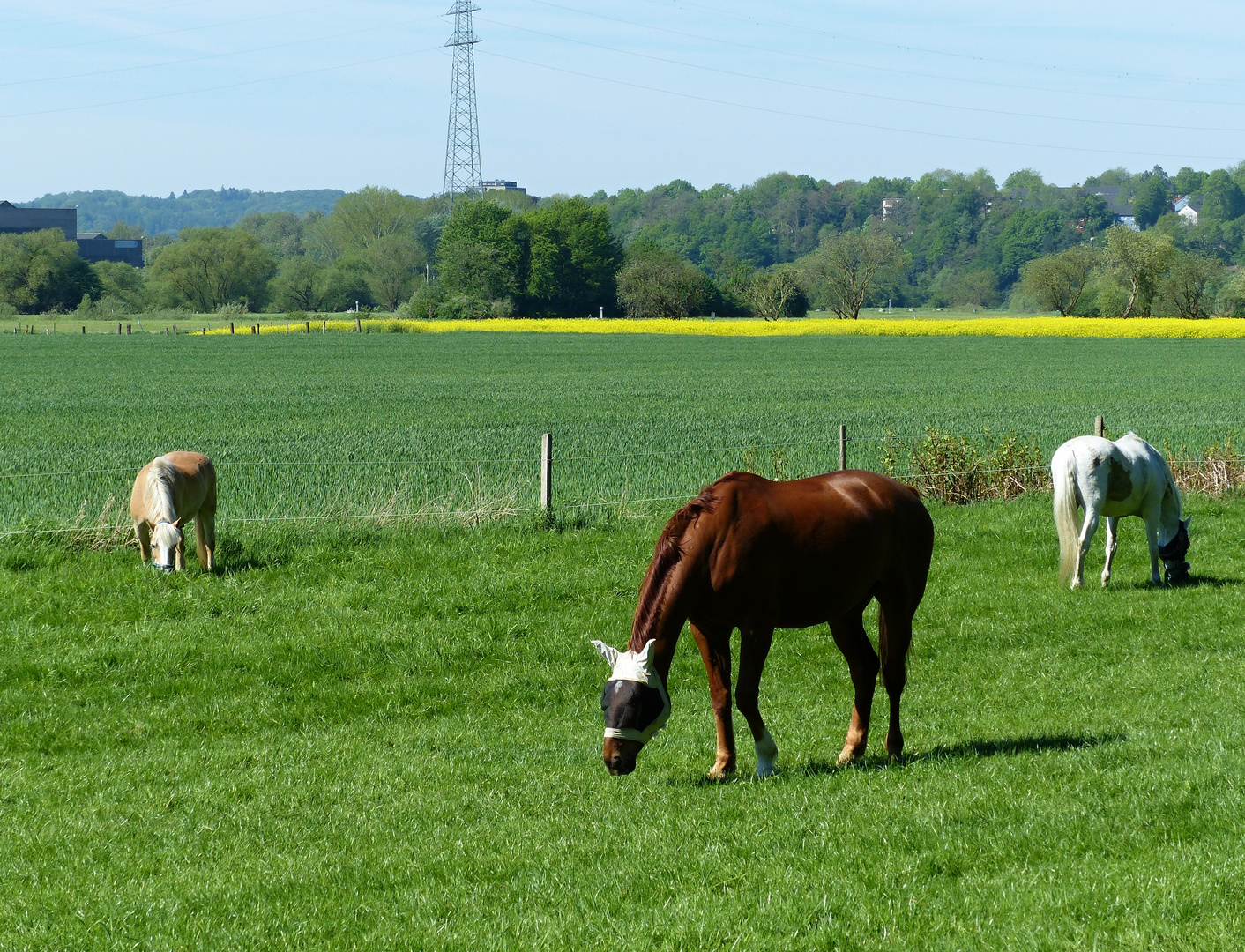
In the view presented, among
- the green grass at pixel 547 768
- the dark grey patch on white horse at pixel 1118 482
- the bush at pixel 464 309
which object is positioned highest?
the bush at pixel 464 309

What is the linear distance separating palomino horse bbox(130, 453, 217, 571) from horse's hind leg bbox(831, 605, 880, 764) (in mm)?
8166

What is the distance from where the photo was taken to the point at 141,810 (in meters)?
7.61

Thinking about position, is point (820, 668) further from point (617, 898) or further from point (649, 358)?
point (649, 358)

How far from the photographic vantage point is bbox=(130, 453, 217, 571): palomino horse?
43.4 feet

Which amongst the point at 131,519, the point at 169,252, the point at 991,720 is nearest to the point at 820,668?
the point at 991,720

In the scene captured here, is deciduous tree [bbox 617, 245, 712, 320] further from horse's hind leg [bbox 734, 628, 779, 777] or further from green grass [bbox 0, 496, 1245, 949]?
horse's hind leg [bbox 734, 628, 779, 777]

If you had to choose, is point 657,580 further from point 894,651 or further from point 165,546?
point 165,546

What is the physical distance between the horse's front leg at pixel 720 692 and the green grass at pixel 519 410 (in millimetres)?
8921

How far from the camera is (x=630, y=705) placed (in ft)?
21.8

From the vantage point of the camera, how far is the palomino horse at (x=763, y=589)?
6.81 m

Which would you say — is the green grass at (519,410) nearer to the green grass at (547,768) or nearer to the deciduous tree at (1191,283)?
the green grass at (547,768)

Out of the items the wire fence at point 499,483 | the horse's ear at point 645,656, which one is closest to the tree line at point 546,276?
the wire fence at point 499,483

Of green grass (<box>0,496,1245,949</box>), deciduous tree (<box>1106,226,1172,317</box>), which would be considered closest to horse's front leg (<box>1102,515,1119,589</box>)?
green grass (<box>0,496,1245,949</box>)

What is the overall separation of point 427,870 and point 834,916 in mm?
2107
